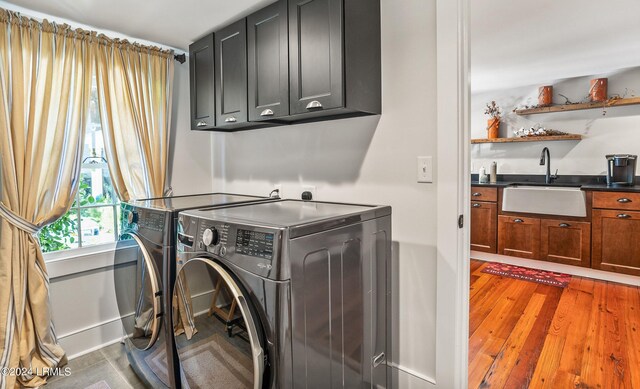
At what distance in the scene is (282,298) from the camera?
112cm

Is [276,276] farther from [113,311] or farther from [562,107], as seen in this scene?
[562,107]

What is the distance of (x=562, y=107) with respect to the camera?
3928 millimetres

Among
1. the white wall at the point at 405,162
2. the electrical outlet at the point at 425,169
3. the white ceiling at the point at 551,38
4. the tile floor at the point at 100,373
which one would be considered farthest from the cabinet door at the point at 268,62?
the tile floor at the point at 100,373

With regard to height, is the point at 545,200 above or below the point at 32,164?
below

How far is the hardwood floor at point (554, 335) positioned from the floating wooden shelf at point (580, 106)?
6.22 ft

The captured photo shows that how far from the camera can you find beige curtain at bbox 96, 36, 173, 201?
2.30 m

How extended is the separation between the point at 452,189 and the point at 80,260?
2348 millimetres

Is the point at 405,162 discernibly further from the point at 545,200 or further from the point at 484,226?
the point at 484,226

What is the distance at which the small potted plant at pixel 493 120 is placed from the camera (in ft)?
14.6

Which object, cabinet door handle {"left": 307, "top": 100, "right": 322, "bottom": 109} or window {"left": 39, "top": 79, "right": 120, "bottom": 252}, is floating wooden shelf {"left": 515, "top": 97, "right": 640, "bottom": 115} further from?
window {"left": 39, "top": 79, "right": 120, "bottom": 252}

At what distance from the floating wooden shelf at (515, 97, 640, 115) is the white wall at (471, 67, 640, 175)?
88mm

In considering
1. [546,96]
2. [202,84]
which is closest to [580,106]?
[546,96]

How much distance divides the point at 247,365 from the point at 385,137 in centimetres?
122

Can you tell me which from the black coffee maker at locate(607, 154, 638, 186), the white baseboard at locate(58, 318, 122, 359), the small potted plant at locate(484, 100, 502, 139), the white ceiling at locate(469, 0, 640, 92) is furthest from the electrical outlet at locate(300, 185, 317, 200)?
the small potted plant at locate(484, 100, 502, 139)
